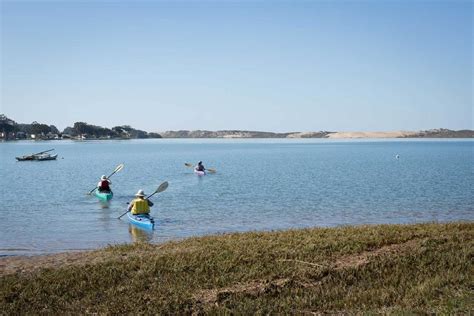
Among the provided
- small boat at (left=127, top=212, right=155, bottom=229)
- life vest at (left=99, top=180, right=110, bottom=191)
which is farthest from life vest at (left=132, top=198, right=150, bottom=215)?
life vest at (left=99, top=180, right=110, bottom=191)

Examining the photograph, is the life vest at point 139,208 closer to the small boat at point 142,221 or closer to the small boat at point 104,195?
the small boat at point 142,221

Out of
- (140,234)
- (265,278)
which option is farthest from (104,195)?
(265,278)

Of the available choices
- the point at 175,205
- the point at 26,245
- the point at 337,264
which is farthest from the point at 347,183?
the point at 337,264

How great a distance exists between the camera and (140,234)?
2366 centimetres

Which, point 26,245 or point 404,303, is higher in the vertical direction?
point 404,303

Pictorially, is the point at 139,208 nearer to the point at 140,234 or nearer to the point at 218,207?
the point at 140,234

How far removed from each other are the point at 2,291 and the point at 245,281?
5617 millimetres

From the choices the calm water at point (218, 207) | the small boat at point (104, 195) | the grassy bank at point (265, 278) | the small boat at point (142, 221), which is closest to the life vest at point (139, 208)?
the small boat at point (142, 221)

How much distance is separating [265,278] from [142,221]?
14719mm

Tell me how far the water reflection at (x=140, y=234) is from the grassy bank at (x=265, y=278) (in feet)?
22.3

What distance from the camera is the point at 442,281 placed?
1070 centimetres

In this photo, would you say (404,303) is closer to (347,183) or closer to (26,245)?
(26,245)

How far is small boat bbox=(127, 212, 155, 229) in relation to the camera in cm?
2480

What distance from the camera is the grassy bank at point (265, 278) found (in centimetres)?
970
